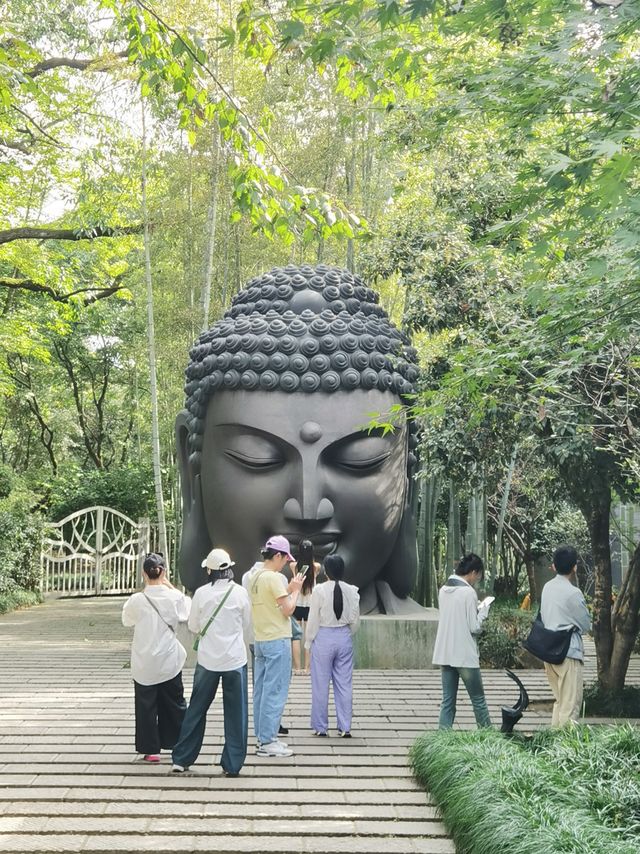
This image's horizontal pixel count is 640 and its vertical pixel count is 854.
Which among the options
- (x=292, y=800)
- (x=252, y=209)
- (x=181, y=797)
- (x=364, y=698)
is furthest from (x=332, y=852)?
(x=252, y=209)

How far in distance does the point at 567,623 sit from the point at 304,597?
277cm

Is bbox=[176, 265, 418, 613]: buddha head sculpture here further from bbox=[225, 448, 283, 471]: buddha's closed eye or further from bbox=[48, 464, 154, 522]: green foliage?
bbox=[48, 464, 154, 522]: green foliage

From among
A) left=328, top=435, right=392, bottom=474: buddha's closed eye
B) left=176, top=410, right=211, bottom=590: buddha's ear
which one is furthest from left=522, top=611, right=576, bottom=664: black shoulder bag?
left=176, top=410, right=211, bottom=590: buddha's ear

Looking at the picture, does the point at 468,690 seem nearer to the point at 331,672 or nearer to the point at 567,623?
the point at 567,623

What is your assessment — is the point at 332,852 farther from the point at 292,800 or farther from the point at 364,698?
the point at 364,698

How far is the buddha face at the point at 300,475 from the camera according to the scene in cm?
919

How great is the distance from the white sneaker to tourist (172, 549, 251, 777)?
0.40 m

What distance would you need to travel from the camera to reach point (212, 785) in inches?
218

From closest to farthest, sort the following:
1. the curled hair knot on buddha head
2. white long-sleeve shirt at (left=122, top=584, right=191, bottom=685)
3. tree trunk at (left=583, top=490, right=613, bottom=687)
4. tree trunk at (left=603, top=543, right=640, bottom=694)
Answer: white long-sleeve shirt at (left=122, top=584, right=191, bottom=685)
tree trunk at (left=603, top=543, right=640, bottom=694)
tree trunk at (left=583, top=490, right=613, bottom=687)
the curled hair knot on buddha head

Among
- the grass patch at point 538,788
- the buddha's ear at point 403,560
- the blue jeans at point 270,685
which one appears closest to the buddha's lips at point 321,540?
the buddha's ear at point 403,560

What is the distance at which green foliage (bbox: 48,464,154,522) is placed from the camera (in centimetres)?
2306

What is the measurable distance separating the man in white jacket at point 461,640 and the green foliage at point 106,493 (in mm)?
17373

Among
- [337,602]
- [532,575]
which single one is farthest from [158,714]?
[532,575]

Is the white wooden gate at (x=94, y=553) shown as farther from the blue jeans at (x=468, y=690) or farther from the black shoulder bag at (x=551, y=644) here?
the black shoulder bag at (x=551, y=644)
